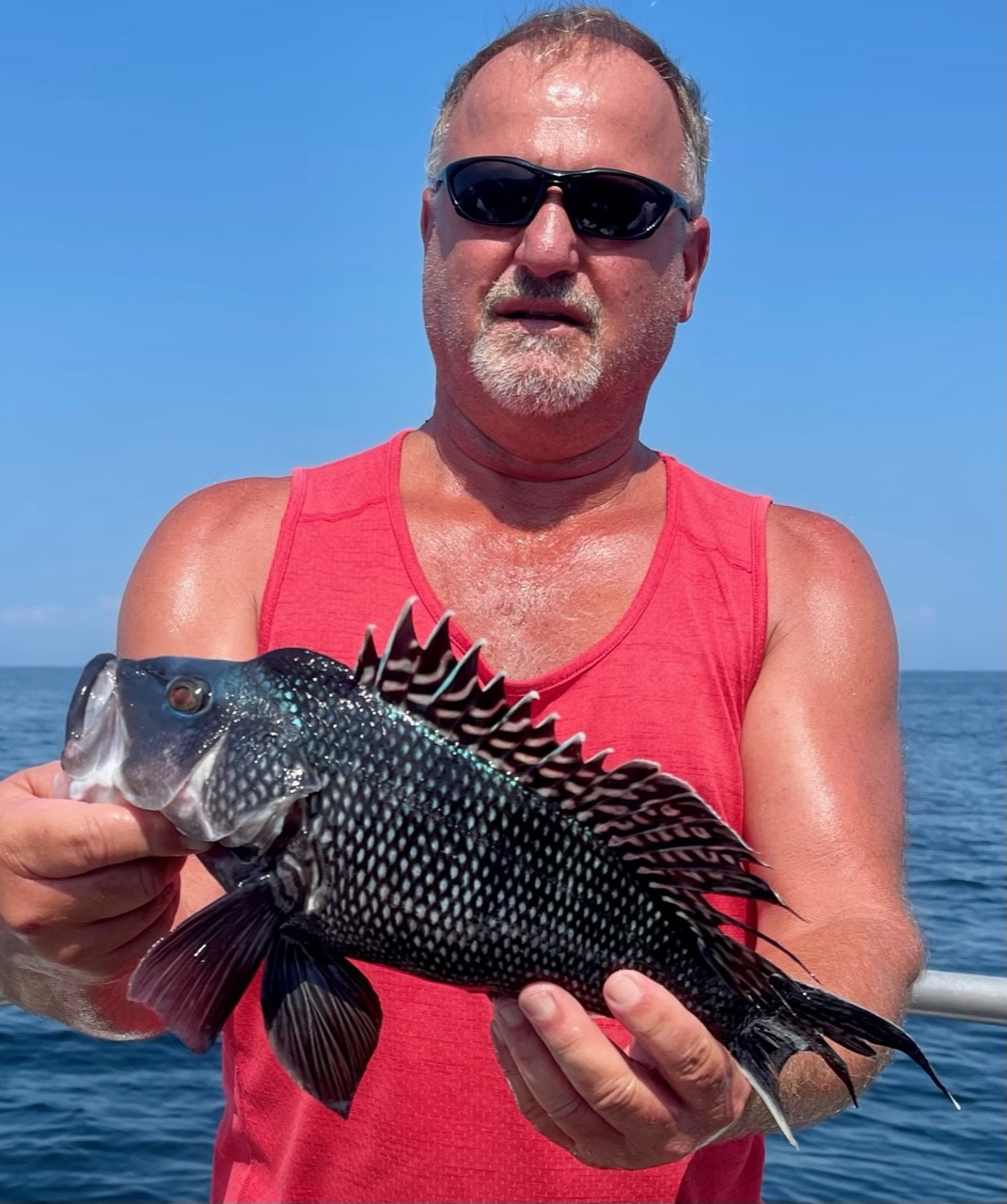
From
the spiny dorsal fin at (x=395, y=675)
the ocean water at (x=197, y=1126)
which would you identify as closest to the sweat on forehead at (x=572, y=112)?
the spiny dorsal fin at (x=395, y=675)

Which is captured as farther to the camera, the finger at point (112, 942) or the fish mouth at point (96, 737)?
the finger at point (112, 942)

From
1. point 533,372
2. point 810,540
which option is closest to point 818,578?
point 810,540

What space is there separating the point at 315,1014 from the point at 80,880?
1.73ft

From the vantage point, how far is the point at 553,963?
2.47m

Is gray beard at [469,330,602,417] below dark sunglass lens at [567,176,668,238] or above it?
below

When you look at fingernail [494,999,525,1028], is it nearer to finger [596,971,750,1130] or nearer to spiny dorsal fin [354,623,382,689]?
finger [596,971,750,1130]

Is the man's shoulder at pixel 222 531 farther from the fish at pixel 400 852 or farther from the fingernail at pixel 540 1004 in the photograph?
the fingernail at pixel 540 1004

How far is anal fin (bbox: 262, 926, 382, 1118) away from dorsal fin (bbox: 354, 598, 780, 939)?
51 cm

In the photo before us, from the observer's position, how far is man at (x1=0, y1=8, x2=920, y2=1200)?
339cm

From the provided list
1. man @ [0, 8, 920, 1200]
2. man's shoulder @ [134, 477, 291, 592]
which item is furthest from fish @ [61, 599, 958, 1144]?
man's shoulder @ [134, 477, 291, 592]

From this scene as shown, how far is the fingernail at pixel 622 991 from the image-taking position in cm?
235

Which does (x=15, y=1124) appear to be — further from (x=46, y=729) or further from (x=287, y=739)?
(x=46, y=729)

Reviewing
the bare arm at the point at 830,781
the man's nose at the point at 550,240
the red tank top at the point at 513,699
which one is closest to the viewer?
the bare arm at the point at 830,781

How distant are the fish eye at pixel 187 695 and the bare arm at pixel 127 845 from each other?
0.72 ft
